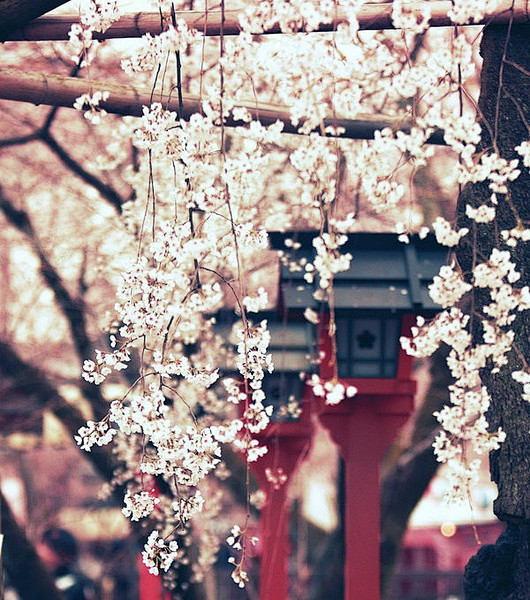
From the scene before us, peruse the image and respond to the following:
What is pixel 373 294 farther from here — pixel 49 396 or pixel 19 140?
pixel 49 396

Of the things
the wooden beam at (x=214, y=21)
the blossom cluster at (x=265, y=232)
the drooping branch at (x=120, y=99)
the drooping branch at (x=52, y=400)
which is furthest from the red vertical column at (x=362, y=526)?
the drooping branch at (x=52, y=400)

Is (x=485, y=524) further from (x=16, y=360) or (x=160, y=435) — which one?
(x=160, y=435)

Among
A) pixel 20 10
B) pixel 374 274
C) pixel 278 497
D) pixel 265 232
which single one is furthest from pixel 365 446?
pixel 20 10

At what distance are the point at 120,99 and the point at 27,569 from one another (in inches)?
192

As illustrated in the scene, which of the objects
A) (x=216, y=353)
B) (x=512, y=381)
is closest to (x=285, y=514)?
(x=216, y=353)

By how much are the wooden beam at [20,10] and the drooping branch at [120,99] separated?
26 cm

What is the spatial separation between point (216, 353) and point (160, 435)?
399cm

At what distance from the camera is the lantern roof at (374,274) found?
5.93 m

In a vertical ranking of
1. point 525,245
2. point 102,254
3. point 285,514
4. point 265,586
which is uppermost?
point 102,254

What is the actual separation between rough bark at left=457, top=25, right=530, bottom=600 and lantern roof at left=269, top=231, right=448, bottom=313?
158 centimetres

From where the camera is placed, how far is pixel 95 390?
8945mm

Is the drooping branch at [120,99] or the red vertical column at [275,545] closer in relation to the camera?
the drooping branch at [120,99]

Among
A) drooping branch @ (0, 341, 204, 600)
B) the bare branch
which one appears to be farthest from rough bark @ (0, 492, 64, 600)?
the bare branch

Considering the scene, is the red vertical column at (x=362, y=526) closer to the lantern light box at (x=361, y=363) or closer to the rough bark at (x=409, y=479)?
the lantern light box at (x=361, y=363)
